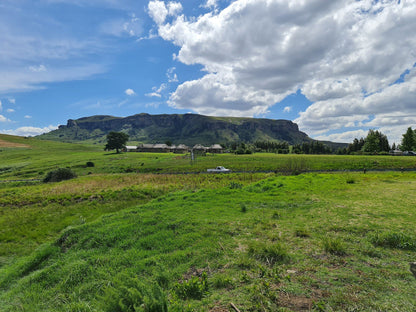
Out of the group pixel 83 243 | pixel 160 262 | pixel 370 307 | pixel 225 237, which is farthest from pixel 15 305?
pixel 370 307

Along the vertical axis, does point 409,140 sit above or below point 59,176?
above

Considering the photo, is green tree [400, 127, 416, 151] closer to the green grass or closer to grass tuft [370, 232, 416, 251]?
the green grass

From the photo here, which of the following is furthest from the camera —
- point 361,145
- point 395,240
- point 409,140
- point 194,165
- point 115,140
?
point 361,145

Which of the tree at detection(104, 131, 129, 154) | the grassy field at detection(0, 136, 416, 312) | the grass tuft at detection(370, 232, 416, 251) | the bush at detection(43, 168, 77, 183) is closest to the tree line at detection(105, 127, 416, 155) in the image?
the tree at detection(104, 131, 129, 154)

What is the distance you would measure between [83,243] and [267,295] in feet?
28.6

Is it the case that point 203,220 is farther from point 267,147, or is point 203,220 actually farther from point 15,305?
point 267,147

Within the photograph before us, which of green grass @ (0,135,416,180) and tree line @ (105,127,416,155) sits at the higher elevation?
tree line @ (105,127,416,155)

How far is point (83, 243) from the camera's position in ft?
30.5

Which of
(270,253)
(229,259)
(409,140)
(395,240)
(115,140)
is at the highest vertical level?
(409,140)

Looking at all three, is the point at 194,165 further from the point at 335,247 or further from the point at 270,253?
the point at 335,247

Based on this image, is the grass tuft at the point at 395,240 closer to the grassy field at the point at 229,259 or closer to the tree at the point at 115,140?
the grassy field at the point at 229,259

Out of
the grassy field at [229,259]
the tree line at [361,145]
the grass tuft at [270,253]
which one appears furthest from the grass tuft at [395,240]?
the tree line at [361,145]

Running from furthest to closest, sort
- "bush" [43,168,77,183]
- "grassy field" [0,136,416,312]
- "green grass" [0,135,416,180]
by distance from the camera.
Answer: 1. "green grass" [0,135,416,180]
2. "bush" [43,168,77,183]
3. "grassy field" [0,136,416,312]

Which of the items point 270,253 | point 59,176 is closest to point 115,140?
point 59,176
